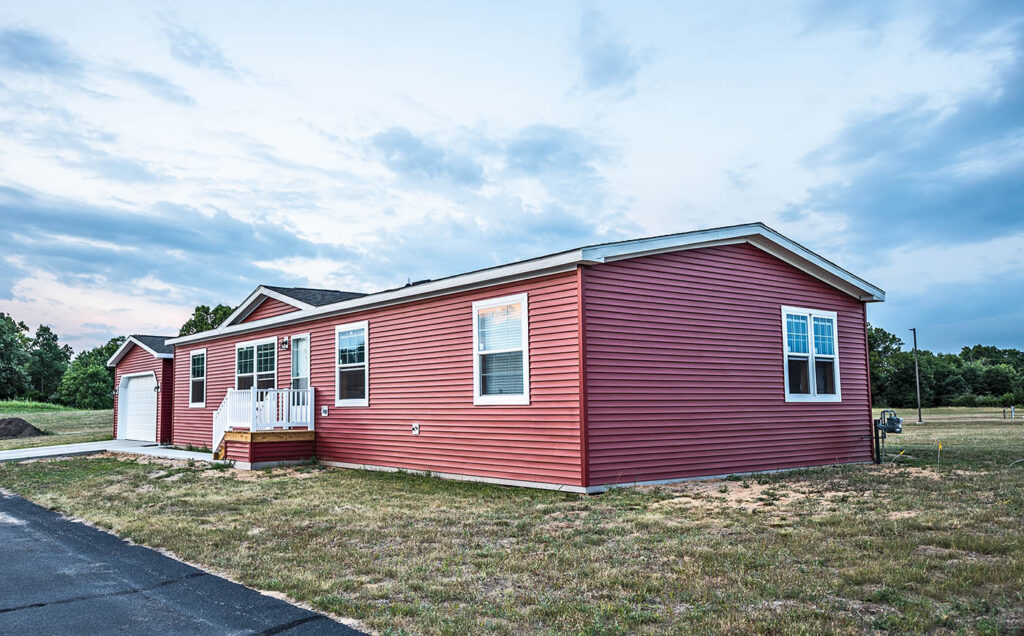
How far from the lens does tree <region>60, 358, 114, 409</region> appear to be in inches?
2237

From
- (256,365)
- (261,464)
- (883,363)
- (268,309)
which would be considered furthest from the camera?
(883,363)

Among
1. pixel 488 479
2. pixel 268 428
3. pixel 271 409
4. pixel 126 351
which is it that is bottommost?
pixel 488 479

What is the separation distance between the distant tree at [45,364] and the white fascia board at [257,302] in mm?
61267

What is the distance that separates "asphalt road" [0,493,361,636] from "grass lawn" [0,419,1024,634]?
267 mm

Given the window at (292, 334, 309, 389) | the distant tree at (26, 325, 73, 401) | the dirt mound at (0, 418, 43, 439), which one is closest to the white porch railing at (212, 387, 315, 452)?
the window at (292, 334, 309, 389)

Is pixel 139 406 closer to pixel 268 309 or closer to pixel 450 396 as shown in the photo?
pixel 268 309

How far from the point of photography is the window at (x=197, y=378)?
2008 centimetres

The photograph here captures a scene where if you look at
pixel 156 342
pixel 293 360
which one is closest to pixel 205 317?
pixel 156 342

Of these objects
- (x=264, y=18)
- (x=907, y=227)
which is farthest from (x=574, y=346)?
(x=907, y=227)

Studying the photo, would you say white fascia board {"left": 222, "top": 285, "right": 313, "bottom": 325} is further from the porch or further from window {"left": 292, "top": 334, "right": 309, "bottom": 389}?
the porch

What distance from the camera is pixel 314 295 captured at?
1716 cm

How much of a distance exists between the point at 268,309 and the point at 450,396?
7.89 meters

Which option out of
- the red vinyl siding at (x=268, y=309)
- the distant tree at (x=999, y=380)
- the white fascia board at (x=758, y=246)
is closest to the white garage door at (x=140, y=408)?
the red vinyl siding at (x=268, y=309)

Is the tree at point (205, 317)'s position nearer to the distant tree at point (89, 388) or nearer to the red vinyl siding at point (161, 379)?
the distant tree at point (89, 388)
